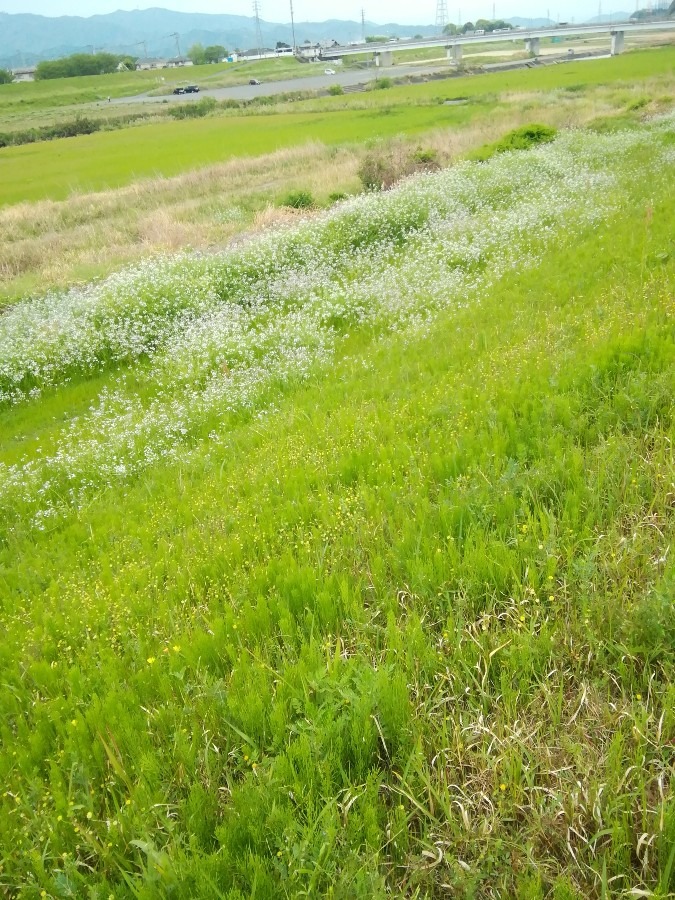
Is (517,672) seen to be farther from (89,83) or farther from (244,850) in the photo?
(89,83)

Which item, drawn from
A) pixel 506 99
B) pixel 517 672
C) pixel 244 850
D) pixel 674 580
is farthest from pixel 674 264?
pixel 506 99

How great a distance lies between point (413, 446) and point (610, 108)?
38282mm

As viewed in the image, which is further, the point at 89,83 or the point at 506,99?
the point at 89,83

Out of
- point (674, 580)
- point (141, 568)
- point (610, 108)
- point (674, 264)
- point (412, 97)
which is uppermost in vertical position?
point (412, 97)

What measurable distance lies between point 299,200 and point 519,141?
10.5 metres

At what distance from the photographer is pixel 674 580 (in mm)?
3207

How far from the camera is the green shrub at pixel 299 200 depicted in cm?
2418

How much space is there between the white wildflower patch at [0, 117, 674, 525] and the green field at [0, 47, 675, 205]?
21.3 meters

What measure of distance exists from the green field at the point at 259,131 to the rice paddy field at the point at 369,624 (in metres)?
32.3

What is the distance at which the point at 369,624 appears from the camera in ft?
11.9

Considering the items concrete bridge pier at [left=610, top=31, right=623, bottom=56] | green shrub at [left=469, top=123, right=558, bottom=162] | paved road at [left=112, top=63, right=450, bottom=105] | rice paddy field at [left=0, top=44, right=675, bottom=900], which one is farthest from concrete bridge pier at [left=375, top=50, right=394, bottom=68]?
rice paddy field at [left=0, top=44, right=675, bottom=900]

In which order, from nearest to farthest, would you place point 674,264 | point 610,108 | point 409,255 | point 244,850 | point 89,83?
1. point 244,850
2. point 674,264
3. point 409,255
4. point 610,108
5. point 89,83

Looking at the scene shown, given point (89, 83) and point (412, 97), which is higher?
point (89, 83)

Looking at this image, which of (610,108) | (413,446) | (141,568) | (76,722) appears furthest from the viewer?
(610,108)
